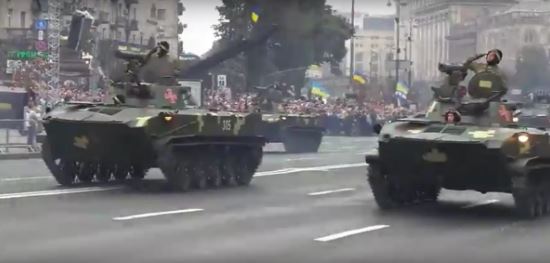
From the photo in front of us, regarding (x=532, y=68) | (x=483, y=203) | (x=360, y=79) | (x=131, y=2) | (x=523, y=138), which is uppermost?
(x=131, y=2)

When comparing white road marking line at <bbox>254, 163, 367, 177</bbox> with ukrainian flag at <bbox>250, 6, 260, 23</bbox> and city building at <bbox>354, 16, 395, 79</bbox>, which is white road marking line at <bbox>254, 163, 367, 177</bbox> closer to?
city building at <bbox>354, 16, 395, 79</bbox>

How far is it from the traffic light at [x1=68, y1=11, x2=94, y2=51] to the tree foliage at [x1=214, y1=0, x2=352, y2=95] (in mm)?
3137

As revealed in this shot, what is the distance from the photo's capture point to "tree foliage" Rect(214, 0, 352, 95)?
11195mm

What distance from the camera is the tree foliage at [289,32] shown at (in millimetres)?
11195

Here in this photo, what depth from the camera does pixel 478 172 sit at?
12.4 meters

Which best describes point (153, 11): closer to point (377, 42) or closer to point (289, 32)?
point (289, 32)

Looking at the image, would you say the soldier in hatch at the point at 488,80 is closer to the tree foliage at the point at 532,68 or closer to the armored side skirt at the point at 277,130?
the tree foliage at the point at 532,68

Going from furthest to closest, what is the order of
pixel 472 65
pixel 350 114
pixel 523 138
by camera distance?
pixel 350 114 → pixel 472 65 → pixel 523 138

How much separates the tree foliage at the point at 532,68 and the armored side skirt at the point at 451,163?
488 centimetres

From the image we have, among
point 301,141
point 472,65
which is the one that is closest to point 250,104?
point 301,141

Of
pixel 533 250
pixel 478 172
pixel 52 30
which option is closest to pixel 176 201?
pixel 478 172

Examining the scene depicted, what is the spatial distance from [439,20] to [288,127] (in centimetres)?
1423

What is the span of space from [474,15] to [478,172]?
3.06 metres

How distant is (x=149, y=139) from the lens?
49.2 feet
